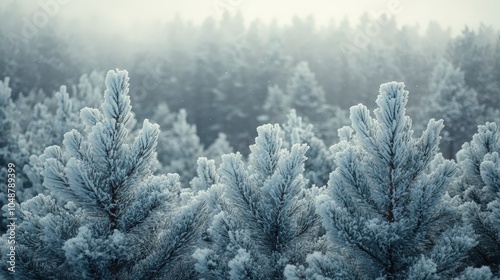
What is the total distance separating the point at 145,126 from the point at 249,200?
1.46 metres

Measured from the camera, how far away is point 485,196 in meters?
5.11

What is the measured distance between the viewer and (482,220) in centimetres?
459

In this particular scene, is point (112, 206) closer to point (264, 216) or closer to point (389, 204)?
point (264, 216)

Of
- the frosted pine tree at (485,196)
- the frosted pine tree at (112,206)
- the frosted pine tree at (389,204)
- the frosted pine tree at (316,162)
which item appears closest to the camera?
the frosted pine tree at (389,204)

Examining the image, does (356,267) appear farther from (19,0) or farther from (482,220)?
(19,0)

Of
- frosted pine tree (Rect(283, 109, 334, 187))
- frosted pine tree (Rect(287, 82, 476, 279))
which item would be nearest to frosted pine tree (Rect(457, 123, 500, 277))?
frosted pine tree (Rect(287, 82, 476, 279))

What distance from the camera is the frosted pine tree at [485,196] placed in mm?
4504

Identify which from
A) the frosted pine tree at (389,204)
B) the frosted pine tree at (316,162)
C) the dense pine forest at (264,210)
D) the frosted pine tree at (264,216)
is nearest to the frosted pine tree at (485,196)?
the dense pine forest at (264,210)

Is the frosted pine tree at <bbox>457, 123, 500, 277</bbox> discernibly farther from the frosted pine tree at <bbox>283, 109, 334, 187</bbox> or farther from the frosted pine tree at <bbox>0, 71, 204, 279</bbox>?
the frosted pine tree at <bbox>283, 109, 334, 187</bbox>

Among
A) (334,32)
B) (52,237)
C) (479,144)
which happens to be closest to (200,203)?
(52,237)

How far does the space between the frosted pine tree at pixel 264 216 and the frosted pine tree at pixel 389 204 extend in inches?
18.5

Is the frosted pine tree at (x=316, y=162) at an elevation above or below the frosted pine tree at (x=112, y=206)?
above

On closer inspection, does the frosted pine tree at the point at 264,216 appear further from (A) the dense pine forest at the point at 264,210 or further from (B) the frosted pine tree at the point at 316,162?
(B) the frosted pine tree at the point at 316,162

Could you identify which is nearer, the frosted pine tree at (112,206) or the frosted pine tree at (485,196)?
the frosted pine tree at (112,206)
